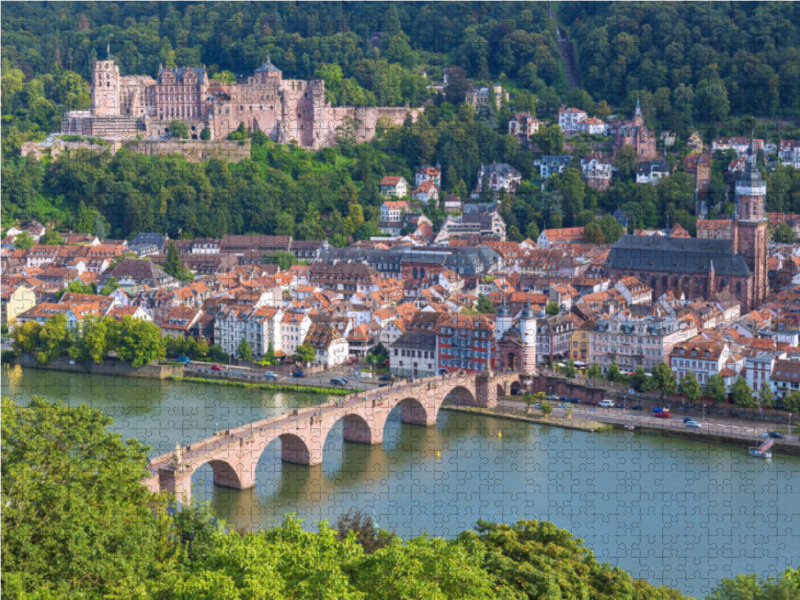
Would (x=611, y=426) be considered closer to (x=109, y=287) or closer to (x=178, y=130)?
(x=109, y=287)

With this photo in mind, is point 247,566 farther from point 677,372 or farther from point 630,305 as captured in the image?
point 630,305

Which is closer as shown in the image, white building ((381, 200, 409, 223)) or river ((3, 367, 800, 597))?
river ((3, 367, 800, 597))

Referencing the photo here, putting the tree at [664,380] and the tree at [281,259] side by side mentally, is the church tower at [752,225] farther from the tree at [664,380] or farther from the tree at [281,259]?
the tree at [281,259]

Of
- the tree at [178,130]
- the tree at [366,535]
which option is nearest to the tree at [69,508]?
the tree at [366,535]

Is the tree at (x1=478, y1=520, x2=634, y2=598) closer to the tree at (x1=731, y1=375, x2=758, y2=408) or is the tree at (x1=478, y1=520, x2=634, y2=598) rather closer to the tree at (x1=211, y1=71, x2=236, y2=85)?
Answer: the tree at (x1=731, y1=375, x2=758, y2=408)

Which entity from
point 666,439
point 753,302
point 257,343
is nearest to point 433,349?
point 257,343

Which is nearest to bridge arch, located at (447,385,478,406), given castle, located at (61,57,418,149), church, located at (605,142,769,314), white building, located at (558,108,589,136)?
church, located at (605,142,769,314)
